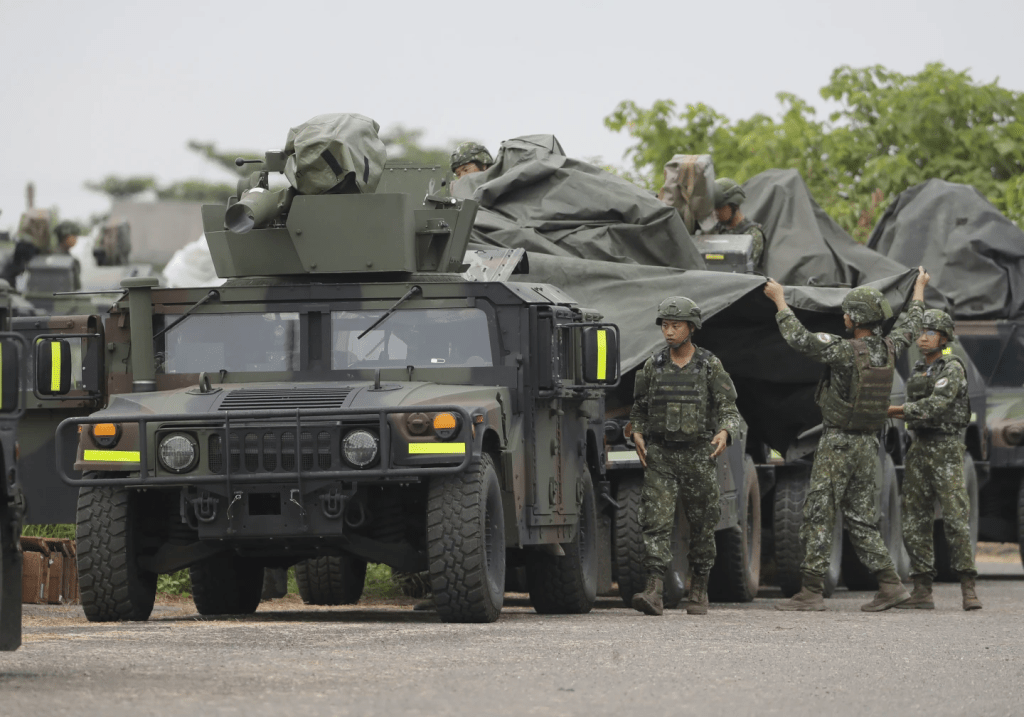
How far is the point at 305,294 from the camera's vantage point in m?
11.4

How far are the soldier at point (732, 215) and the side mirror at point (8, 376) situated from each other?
1083cm

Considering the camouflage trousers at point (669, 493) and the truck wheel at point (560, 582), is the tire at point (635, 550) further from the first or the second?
the truck wheel at point (560, 582)

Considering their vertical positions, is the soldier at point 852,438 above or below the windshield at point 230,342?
below

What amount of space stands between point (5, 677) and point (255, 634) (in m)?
2.21

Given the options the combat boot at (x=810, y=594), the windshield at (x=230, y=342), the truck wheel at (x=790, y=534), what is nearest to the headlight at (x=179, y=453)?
the windshield at (x=230, y=342)

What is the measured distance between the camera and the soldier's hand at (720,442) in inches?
474

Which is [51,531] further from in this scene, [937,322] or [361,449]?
[937,322]

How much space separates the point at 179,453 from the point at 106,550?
0.70 meters

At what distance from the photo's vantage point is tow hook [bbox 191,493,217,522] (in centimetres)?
1041

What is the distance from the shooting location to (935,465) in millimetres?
13359

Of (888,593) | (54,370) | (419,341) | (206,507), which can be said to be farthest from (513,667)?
(888,593)

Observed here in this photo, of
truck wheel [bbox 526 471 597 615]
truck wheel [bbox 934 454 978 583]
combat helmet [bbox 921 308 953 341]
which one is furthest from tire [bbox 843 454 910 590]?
truck wheel [bbox 526 471 597 615]

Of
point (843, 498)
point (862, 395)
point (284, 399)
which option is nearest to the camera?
point (284, 399)

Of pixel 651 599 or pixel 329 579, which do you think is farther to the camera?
pixel 329 579
